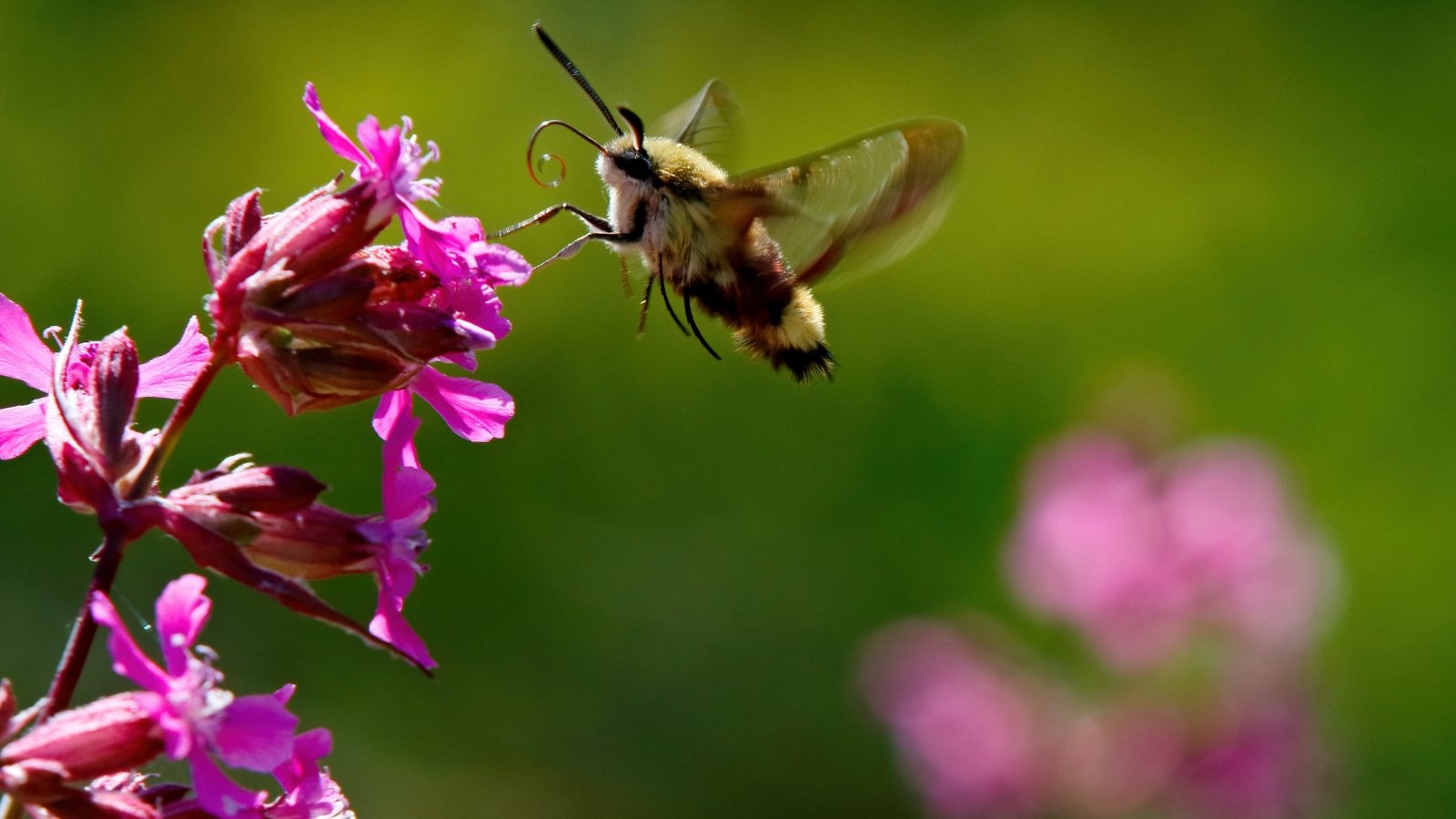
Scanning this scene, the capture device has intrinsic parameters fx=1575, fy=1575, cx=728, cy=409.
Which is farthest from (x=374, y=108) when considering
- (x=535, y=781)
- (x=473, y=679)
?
(x=535, y=781)

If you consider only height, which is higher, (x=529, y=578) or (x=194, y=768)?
(x=529, y=578)

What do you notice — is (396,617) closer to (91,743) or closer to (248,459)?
(248,459)

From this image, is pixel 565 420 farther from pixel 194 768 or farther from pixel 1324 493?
pixel 194 768

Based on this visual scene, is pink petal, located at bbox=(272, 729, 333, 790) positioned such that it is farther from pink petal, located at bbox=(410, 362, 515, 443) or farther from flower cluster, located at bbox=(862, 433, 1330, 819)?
flower cluster, located at bbox=(862, 433, 1330, 819)

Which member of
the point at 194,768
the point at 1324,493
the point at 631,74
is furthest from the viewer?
the point at 631,74

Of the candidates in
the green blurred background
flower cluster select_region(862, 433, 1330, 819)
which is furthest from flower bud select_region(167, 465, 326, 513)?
the green blurred background

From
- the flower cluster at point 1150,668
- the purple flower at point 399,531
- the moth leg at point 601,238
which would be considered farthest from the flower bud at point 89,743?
the flower cluster at point 1150,668

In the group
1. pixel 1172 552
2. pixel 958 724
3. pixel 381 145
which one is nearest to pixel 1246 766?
pixel 1172 552
